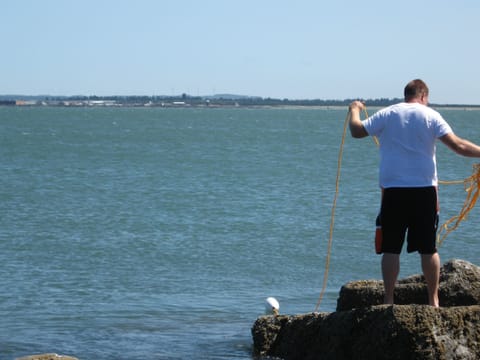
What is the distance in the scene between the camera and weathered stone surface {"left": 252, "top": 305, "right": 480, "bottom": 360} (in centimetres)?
616

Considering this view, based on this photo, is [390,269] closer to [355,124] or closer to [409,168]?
[409,168]

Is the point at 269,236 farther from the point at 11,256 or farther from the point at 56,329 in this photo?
the point at 56,329

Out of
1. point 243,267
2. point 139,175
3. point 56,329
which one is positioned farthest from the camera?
point 139,175

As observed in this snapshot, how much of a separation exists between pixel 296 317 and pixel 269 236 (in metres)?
10.8

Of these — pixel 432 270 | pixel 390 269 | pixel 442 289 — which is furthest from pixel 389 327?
pixel 442 289

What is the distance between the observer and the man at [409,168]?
21.9ft

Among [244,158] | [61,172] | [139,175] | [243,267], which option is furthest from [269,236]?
[244,158]

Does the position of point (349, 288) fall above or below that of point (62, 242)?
above

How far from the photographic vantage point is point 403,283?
7961mm

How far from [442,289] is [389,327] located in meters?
1.56

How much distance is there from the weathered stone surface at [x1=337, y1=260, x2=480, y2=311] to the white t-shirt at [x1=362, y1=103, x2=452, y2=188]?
1.34m

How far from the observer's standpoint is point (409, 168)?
668 centimetres

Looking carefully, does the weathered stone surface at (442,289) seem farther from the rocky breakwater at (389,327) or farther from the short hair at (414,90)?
the short hair at (414,90)

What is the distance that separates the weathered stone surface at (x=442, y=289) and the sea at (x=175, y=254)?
1145 millimetres
